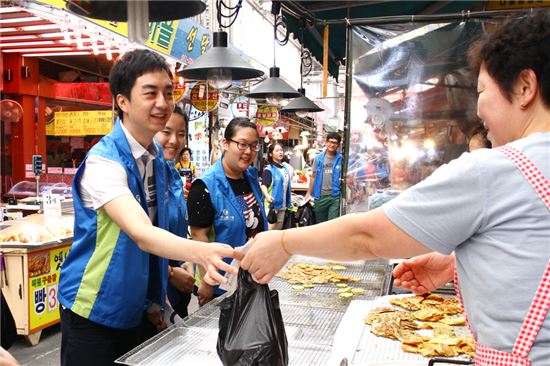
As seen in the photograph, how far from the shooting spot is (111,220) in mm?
2027

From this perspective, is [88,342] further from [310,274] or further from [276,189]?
[276,189]

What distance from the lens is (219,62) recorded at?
11.1ft

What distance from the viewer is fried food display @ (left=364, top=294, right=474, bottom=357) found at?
2.04 metres

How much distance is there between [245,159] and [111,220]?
4.97 ft

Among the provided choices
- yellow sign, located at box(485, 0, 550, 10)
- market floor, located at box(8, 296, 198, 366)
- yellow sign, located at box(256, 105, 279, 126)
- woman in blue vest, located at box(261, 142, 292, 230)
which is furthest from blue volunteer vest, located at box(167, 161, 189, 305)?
yellow sign, located at box(256, 105, 279, 126)

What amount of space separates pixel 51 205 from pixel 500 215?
5.28m

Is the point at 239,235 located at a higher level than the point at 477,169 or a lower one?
lower

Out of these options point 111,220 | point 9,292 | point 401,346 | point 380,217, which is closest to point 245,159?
point 111,220

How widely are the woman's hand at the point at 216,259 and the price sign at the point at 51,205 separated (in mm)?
4149

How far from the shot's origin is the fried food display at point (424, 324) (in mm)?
2038

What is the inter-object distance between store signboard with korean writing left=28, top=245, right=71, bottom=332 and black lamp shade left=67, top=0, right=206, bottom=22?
3.90 meters

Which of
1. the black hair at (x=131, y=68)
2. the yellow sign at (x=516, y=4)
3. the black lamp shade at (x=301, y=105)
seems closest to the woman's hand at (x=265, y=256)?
the black hair at (x=131, y=68)

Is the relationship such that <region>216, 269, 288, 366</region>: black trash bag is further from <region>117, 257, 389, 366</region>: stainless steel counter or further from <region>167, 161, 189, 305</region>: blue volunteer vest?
<region>167, 161, 189, 305</region>: blue volunteer vest

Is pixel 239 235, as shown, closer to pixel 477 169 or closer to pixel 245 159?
pixel 245 159
